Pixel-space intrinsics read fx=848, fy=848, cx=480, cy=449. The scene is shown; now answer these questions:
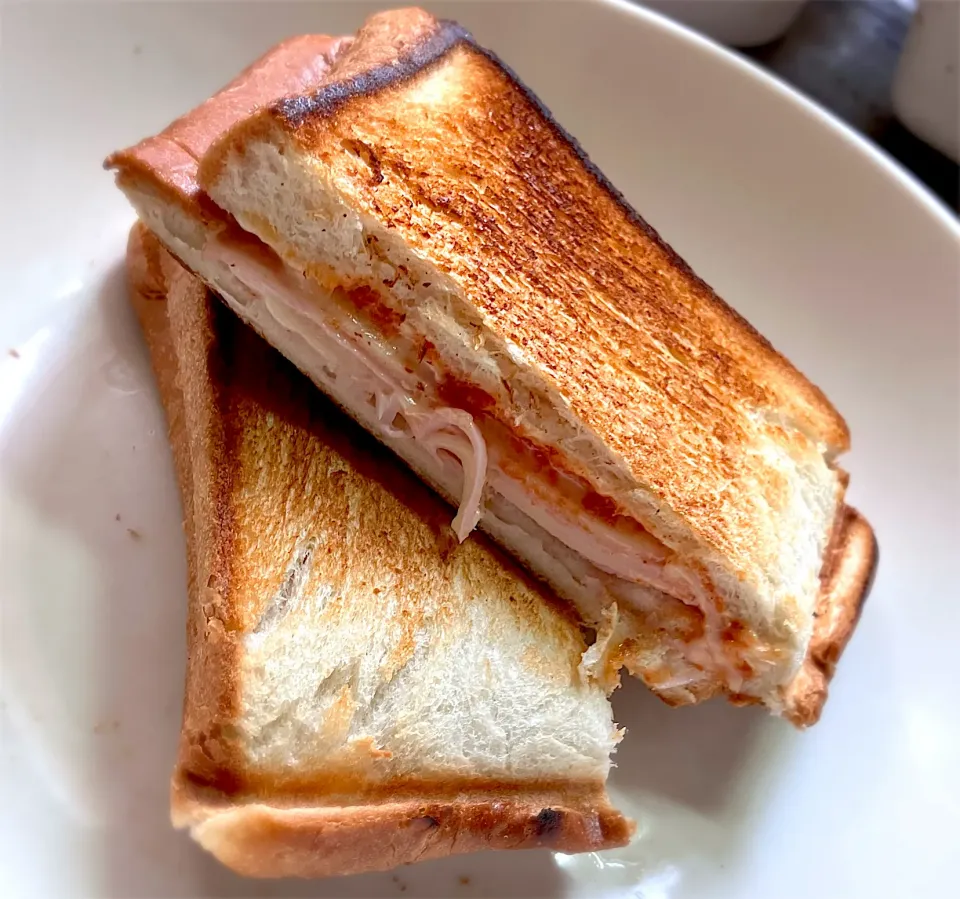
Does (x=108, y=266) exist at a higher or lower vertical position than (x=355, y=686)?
higher

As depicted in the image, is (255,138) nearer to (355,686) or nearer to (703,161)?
(355,686)

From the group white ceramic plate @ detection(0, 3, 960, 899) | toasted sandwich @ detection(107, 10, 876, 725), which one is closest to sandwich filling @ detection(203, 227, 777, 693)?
toasted sandwich @ detection(107, 10, 876, 725)

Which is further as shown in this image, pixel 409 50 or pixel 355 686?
pixel 409 50

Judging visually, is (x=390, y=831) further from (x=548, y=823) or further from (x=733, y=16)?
(x=733, y=16)

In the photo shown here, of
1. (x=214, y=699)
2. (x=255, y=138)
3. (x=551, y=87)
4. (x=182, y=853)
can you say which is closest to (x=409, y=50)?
(x=255, y=138)

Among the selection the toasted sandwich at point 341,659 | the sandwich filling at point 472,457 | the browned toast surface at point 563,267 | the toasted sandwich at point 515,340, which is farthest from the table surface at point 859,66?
the toasted sandwich at point 341,659

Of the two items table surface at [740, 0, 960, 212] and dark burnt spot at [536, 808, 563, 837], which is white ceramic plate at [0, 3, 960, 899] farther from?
table surface at [740, 0, 960, 212]

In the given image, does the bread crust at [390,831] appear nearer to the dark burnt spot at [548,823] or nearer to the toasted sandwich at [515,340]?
the dark burnt spot at [548,823]
